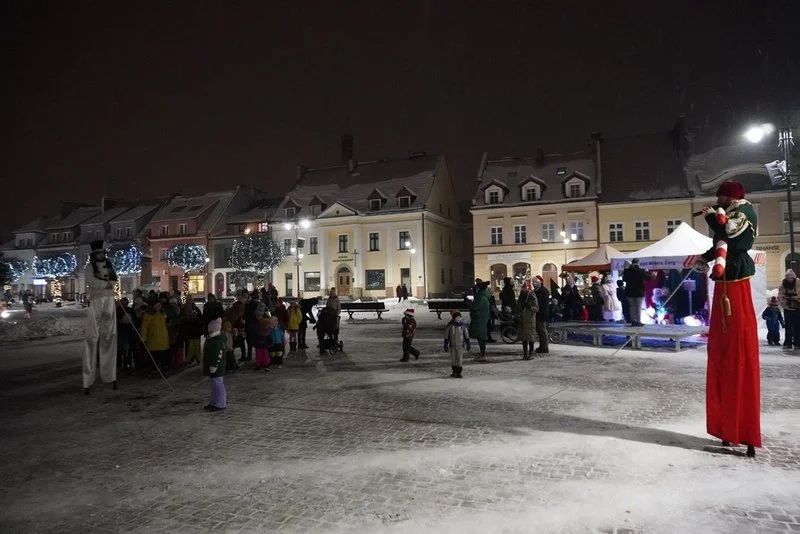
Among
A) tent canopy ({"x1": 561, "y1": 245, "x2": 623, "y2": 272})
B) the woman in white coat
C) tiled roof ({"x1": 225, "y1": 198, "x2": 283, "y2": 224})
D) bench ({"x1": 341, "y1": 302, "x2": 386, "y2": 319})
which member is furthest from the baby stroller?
tiled roof ({"x1": 225, "y1": 198, "x2": 283, "y2": 224})

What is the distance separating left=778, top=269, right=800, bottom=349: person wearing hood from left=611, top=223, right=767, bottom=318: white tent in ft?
→ 10.6

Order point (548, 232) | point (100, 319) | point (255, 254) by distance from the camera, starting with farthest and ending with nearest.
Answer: point (255, 254)
point (548, 232)
point (100, 319)

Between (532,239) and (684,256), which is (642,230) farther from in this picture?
Answer: (684,256)

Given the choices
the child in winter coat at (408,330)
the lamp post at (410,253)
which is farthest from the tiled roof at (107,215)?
the child in winter coat at (408,330)

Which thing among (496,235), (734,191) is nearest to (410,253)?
(496,235)

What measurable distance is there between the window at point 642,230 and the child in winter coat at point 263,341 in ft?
118

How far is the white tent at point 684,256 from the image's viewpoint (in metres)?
16.8

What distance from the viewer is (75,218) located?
6775cm

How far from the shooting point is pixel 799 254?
38.4 m

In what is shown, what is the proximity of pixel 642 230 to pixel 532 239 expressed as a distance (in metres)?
8.46

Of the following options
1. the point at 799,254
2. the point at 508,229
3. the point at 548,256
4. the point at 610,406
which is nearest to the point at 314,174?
the point at 508,229

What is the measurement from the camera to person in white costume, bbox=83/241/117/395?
909cm

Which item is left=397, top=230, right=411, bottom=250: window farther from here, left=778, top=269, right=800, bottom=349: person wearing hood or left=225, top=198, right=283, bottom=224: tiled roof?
left=778, top=269, right=800, bottom=349: person wearing hood

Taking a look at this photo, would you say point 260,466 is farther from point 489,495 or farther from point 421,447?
point 489,495
